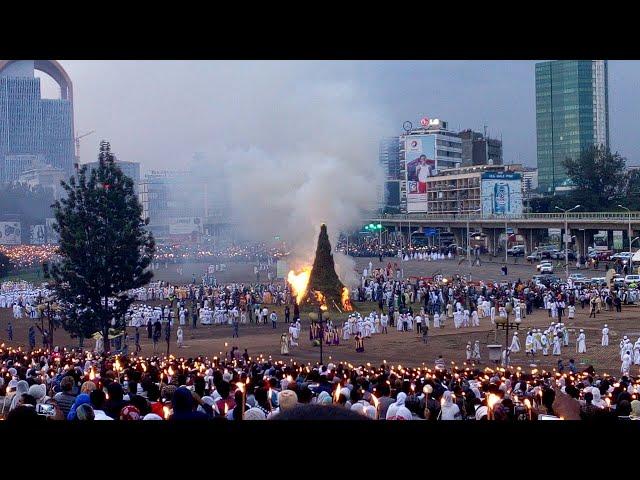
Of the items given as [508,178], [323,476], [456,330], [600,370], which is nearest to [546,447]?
[323,476]

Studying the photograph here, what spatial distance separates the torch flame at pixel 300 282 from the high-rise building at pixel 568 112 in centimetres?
13926

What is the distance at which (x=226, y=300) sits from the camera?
125ft

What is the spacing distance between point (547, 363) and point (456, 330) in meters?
8.25

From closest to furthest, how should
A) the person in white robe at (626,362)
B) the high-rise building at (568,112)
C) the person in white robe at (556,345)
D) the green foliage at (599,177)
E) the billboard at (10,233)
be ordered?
1. the person in white robe at (626,362)
2. the person in white robe at (556,345)
3. the green foliage at (599,177)
4. the billboard at (10,233)
5. the high-rise building at (568,112)

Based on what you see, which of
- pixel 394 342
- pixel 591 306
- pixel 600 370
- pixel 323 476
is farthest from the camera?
pixel 591 306

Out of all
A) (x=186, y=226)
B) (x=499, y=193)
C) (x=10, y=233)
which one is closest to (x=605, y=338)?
(x=499, y=193)

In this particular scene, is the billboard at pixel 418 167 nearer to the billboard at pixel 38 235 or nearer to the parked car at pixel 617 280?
the billboard at pixel 38 235

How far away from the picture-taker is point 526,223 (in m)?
69.5

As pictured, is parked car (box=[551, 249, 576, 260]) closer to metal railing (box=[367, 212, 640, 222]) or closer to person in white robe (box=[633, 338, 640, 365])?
metal railing (box=[367, 212, 640, 222])

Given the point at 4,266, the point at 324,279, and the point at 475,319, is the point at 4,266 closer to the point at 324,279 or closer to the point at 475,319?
the point at 324,279

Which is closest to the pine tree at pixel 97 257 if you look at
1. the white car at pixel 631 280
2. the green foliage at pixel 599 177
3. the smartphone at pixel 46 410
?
the smartphone at pixel 46 410

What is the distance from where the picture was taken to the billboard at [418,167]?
330ft

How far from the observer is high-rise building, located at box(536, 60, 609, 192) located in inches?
6836
